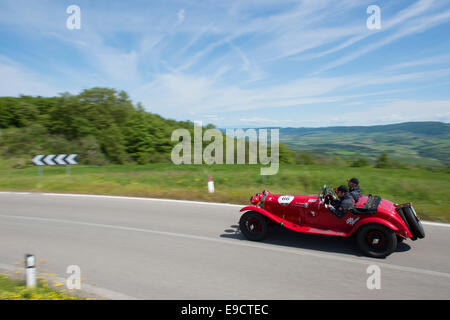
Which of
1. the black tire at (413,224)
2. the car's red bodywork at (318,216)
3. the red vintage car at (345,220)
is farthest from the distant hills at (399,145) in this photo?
the car's red bodywork at (318,216)

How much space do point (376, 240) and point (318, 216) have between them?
1101 millimetres

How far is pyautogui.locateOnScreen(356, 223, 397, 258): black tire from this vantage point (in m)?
5.08

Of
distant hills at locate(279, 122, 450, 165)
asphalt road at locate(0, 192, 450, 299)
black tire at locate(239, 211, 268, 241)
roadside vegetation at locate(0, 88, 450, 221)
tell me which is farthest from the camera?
distant hills at locate(279, 122, 450, 165)

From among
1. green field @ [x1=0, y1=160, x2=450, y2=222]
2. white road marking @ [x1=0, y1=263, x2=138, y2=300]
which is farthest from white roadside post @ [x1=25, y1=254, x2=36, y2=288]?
green field @ [x1=0, y1=160, x2=450, y2=222]

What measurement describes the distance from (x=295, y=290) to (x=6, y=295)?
13.0ft

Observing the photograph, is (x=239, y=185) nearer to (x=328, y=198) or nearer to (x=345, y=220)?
(x=328, y=198)

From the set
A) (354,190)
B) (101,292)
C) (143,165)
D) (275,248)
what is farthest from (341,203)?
(143,165)

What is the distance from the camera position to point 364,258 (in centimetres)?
521

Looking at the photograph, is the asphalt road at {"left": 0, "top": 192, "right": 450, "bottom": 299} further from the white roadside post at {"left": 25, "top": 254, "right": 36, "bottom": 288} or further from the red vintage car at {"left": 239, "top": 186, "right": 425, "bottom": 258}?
the white roadside post at {"left": 25, "top": 254, "right": 36, "bottom": 288}

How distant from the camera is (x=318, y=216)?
18.8ft

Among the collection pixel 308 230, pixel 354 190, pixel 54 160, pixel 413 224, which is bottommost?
pixel 308 230

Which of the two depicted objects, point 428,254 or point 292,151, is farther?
point 292,151
